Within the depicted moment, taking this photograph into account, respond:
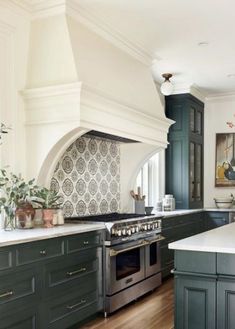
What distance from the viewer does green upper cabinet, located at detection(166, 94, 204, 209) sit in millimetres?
6680

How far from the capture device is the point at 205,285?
9.05 ft

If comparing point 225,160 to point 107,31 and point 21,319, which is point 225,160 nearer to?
point 107,31

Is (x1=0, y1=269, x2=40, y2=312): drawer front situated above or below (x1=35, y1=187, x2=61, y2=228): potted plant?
below

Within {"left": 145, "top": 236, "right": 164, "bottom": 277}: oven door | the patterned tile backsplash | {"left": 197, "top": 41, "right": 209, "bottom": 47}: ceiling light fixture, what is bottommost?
{"left": 145, "top": 236, "right": 164, "bottom": 277}: oven door

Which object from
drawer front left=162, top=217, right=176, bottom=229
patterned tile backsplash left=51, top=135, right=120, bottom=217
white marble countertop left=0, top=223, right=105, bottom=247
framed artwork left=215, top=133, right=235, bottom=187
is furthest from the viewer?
framed artwork left=215, top=133, right=235, bottom=187

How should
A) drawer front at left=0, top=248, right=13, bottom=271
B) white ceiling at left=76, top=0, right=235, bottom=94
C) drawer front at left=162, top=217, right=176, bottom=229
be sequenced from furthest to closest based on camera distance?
1. drawer front at left=162, top=217, right=176, bottom=229
2. white ceiling at left=76, top=0, right=235, bottom=94
3. drawer front at left=0, top=248, right=13, bottom=271

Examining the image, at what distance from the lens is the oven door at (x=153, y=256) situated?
4.69 meters

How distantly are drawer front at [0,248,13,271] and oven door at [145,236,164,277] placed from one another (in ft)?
7.17

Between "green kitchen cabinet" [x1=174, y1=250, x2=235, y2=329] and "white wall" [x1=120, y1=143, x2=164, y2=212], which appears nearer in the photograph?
"green kitchen cabinet" [x1=174, y1=250, x2=235, y2=329]

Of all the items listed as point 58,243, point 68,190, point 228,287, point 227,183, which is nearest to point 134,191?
point 68,190

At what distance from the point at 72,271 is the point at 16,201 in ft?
2.45

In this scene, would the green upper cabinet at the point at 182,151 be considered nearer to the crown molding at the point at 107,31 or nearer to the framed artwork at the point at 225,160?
the framed artwork at the point at 225,160

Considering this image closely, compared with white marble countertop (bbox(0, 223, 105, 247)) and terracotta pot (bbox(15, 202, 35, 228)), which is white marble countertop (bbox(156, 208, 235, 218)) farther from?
terracotta pot (bbox(15, 202, 35, 228))

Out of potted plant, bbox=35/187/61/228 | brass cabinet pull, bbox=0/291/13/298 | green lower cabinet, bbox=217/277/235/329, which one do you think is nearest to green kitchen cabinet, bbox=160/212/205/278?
potted plant, bbox=35/187/61/228
